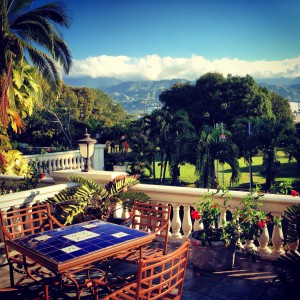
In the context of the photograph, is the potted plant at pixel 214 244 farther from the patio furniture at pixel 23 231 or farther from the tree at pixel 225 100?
the tree at pixel 225 100

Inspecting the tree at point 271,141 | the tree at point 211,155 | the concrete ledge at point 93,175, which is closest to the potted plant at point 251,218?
the concrete ledge at point 93,175

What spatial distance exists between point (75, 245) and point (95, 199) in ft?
7.79

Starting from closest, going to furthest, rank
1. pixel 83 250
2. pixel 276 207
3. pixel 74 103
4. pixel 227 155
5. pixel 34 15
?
1. pixel 83 250
2. pixel 276 207
3. pixel 34 15
4. pixel 227 155
5. pixel 74 103

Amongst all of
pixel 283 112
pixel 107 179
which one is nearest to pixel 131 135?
pixel 107 179

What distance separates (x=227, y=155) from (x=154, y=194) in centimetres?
1264

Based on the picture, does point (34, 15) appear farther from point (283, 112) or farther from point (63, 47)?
point (283, 112)

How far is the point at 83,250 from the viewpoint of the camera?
346 centimetres

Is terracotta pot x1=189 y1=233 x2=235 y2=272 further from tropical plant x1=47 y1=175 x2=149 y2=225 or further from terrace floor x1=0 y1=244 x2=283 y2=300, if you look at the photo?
tropical plant x1=47 y1=175 x2=149 y2=225

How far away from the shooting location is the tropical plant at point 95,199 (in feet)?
18.8

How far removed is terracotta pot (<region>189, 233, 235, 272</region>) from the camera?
4980 millimetres

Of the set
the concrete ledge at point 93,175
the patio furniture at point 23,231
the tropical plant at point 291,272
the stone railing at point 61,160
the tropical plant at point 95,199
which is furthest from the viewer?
the stone railing at point 61,160

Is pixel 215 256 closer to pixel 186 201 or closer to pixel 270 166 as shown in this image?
pixel 186 201

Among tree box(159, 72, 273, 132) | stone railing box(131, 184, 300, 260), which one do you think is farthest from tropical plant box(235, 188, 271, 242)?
tree box(159, 72, 273, 132)

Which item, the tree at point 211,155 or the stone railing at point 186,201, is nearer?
the stone railing at point 186,201
